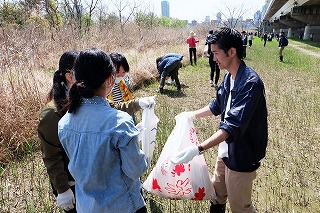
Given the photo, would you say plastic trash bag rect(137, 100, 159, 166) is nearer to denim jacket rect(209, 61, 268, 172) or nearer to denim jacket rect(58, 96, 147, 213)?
denim jacket rect(209, 61, 268, 172)

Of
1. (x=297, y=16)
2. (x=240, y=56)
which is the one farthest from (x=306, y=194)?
(x=297, y=16)

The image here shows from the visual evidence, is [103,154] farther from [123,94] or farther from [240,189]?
[123,94]

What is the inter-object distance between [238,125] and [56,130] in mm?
1002

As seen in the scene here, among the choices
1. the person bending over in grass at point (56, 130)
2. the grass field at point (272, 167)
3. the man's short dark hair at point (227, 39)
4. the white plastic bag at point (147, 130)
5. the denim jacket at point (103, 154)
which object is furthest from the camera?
the grass field at point (272, 167)

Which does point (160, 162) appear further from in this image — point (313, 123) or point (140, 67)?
point (140, 67)

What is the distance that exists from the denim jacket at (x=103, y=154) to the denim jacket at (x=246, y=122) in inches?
23.8

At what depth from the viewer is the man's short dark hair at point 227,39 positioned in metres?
1.49

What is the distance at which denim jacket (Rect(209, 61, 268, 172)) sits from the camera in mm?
1394

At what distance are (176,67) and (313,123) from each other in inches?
129

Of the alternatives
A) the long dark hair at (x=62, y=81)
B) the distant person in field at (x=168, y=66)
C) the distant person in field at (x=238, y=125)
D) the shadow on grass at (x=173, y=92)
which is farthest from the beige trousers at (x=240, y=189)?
the distant person in field at (x=168, y=66)

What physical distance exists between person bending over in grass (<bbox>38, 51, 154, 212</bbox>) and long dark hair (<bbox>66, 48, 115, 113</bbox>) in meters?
0.32

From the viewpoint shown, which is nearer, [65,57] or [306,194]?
[65,57]

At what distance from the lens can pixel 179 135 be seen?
1881 mm

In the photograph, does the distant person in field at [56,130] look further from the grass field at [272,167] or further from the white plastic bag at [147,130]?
the grass field at [272,167]
